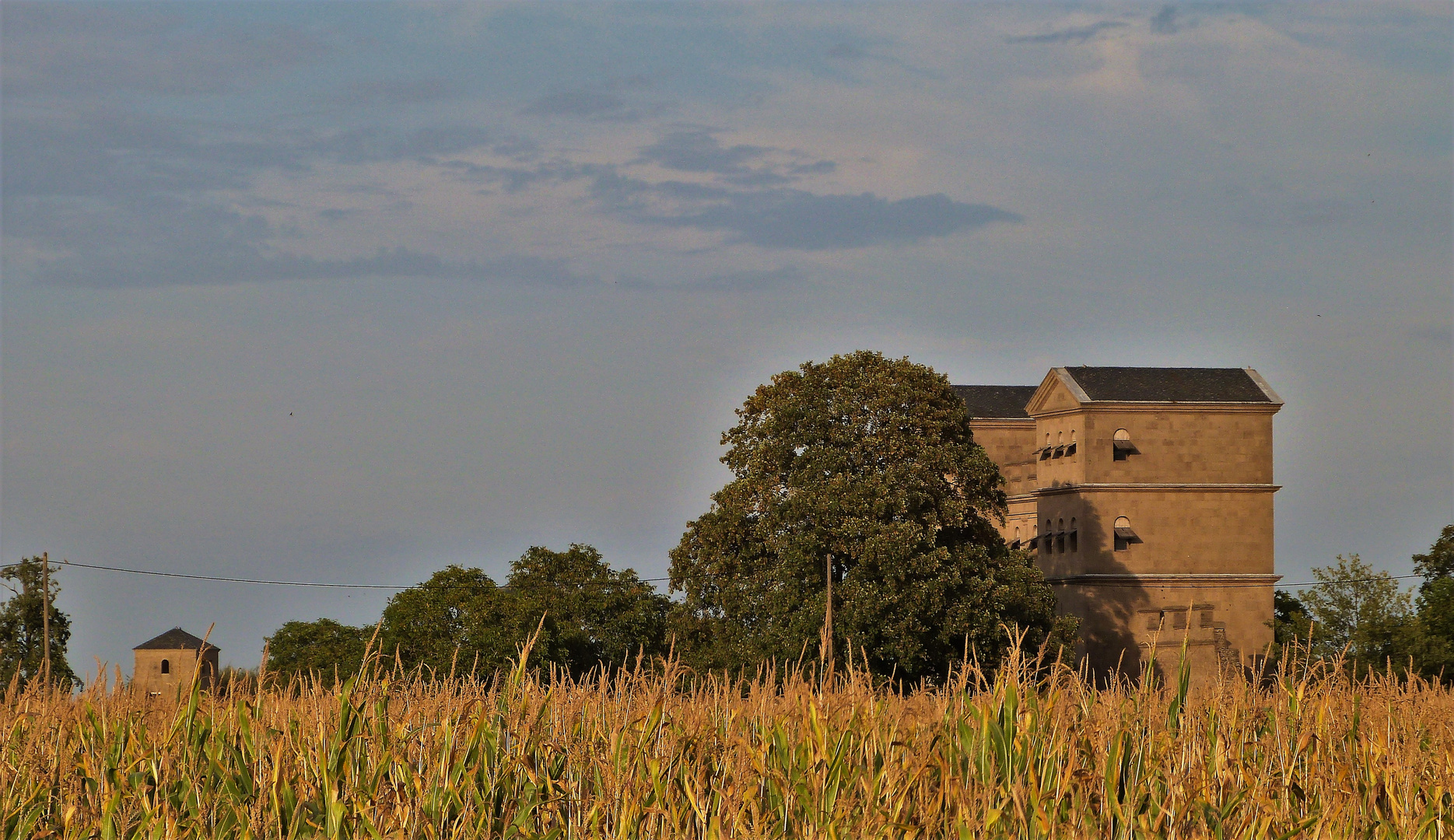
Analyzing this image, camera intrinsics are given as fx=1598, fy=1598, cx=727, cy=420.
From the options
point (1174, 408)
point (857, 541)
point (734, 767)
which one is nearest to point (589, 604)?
point (857, 541)

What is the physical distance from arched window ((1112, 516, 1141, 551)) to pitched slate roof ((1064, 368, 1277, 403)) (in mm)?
4172

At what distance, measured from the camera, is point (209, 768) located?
9242 millimetres

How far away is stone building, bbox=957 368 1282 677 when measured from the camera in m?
54.8

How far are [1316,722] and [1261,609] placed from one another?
48527 mm

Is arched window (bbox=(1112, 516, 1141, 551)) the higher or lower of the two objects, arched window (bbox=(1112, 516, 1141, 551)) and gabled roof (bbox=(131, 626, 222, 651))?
the higher

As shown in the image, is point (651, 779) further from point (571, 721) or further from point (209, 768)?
point (209, 768)

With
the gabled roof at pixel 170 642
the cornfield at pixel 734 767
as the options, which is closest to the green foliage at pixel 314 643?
the gabled roof at pixel 170 642

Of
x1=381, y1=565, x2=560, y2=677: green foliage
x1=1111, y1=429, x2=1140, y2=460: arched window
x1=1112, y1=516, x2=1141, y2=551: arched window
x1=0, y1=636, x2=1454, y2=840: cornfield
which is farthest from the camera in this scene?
x1=1111, y1=429, x2=1140, y2=460: arched window

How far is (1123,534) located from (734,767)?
160 ft

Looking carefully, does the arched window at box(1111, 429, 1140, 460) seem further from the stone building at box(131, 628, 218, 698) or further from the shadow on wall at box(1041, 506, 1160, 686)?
the stone building at box(131, 628, 218, 698)

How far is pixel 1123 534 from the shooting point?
55.3 metres

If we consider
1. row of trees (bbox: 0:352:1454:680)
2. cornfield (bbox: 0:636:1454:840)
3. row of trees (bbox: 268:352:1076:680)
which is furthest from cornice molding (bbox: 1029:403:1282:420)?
cornfield (bbox: 0:636:1454:840)

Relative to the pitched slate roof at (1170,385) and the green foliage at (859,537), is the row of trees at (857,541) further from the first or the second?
the pitched slate roof at (1170,385)

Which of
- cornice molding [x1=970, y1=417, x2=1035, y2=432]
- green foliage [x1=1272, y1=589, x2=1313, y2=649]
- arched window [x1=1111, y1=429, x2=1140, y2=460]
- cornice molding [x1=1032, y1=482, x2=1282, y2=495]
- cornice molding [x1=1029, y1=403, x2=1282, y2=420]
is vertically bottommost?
green foliage [x1=1272, y1=589, x2=1313, y2=649]
